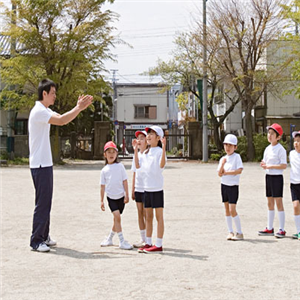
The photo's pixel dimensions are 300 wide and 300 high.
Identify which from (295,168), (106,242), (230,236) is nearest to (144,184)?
(106,242)

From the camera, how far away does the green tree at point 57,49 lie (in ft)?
97.2

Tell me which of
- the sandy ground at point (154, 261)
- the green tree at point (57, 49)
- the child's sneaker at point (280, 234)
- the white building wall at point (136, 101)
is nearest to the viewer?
the sandy ground at point (154, 261)

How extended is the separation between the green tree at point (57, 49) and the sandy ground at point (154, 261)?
63.6 feet

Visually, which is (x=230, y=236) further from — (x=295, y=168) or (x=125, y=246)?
(x=125, y=246)

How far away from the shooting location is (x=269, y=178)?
337 inches

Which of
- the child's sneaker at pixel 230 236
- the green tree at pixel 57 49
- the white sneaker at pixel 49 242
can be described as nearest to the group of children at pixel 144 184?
the white sneaker at pixel 49 242

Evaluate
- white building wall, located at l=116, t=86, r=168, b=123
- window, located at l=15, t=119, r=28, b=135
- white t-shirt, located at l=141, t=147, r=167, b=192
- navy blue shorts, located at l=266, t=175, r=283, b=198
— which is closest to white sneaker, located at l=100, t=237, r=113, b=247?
white t-shirt, located at l=141, t=147, r=167, b=192

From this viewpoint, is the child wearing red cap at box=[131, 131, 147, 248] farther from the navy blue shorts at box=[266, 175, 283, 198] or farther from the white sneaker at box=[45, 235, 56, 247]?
the navy blue shorts at box=[266, 175, 283, 198]

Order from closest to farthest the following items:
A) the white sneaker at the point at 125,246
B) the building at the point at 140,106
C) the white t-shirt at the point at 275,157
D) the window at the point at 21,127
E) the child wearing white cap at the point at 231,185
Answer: the white sneaker at the point at 125,246, the child wearing white cap at the point at 231,185, the white t-shirt at the point at 275,157, the window at the point at 21,127, the building at the point at 140,106

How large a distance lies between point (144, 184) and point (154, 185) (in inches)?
9.2

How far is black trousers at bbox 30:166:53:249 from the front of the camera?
7.24 metres

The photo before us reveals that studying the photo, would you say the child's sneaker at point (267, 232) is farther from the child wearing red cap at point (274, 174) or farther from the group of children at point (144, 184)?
the group of children at point (144, 184)

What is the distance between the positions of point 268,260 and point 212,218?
360 centimetres

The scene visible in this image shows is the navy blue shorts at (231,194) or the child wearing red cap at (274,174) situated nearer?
the navy blue shorts at (231,194)
